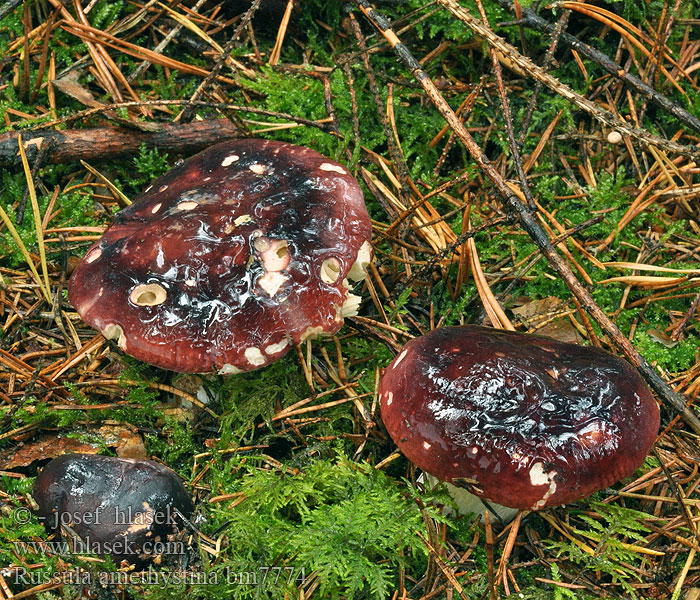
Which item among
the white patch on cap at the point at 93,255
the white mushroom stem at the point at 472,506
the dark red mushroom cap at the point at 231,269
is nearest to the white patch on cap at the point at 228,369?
the dark red mushroom cap at the point at 231,269

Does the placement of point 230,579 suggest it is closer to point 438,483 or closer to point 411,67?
point 438,483

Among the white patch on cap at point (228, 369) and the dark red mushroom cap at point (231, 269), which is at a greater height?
the dark red mushroom cap at point (231, 269)

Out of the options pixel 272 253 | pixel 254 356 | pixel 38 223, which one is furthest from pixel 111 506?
pixel 38 223

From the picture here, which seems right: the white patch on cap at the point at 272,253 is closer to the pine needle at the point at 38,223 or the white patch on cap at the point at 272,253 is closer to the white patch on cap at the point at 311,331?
the white patch on cap at the point at 311,331

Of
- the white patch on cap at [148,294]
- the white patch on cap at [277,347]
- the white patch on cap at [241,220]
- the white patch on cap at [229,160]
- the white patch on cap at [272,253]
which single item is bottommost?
the white patch on cap at [277,347]

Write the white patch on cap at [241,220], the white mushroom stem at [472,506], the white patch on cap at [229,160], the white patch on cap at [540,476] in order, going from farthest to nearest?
the white patch on cap at [229,160] < the white patch on cap at [241,220] < the white mushroom stem at [472,506] < the white patch on cap at [540,476]

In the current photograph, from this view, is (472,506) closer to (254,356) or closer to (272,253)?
(254,356)

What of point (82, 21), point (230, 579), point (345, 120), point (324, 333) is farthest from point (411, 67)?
point (230, 579)
